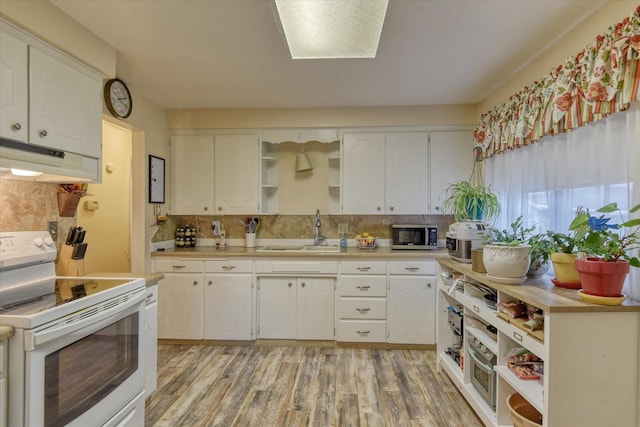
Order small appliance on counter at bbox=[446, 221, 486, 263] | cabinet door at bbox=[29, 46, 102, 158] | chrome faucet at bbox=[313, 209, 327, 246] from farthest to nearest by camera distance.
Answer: chrome faucet at bbox=[313, 209, 327, 246]
small appliance on counter at bbox=[446, 221, 486, 263]
cabinet door at bbox=[29, 46, 102, 158]

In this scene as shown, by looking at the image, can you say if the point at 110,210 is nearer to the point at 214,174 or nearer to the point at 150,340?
the point at 214,174

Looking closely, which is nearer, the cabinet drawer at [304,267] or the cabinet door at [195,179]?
the cabinet drawer at [304,267]

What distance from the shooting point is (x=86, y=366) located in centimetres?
147

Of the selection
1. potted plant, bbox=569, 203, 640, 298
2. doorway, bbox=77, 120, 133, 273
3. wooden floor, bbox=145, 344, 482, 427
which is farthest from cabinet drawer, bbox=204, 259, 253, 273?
potted plant, bbox=569, 203, 640, 298

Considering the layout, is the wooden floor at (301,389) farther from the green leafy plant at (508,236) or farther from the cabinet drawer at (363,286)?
the green leafy plant at (508,236)

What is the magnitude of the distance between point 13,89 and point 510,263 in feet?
8.56

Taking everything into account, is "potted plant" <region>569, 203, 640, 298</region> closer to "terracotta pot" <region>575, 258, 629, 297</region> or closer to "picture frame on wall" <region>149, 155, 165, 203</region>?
"terracotta pot" <region>575, 258, 629, 297</region>

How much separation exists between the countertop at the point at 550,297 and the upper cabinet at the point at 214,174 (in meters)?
2.45

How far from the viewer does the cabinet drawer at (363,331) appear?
3135mm

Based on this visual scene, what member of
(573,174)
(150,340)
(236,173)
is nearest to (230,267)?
(236,173)

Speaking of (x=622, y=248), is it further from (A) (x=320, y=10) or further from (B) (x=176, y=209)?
(B) (x=176, y=209)

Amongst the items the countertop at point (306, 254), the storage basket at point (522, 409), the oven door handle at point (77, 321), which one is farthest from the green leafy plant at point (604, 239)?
the oven door handle at point (77, 321)

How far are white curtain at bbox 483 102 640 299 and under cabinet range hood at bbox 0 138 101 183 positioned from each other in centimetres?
291

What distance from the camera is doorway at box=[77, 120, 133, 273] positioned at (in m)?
3.29
